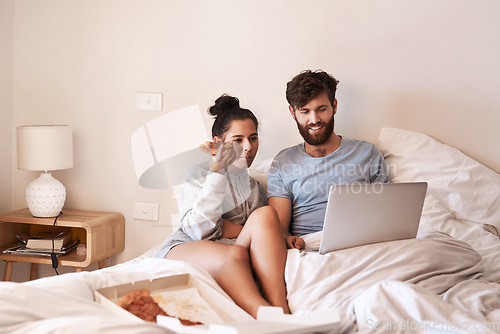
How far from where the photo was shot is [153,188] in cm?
249

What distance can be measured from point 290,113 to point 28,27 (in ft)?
4.60

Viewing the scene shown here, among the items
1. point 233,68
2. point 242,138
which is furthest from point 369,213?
point 233,68

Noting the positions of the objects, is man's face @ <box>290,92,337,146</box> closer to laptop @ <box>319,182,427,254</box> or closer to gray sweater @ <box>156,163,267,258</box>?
gray sweater @ <box>156,163,267,258</box>

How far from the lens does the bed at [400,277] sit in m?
1.02

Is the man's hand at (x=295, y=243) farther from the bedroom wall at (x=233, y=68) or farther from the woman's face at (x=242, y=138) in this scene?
the bedroom wall at (x=233, y=68)

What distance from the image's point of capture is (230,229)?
6.23 ft

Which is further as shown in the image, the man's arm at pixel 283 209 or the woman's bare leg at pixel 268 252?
the man's arm at pixel 283 209

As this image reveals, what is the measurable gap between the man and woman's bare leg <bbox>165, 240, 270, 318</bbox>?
0.46 metres

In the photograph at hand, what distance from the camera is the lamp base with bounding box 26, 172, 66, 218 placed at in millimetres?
2312

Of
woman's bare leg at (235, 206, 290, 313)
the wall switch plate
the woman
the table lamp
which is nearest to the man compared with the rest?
the woman

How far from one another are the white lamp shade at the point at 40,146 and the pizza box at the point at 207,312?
1.30 m

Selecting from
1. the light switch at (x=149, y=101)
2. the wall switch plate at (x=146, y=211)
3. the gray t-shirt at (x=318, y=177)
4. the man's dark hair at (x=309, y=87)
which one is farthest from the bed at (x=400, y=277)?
the light switch at (x=149, y=101)

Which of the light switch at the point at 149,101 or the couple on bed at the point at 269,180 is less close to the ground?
the light switch at the point at 149,101

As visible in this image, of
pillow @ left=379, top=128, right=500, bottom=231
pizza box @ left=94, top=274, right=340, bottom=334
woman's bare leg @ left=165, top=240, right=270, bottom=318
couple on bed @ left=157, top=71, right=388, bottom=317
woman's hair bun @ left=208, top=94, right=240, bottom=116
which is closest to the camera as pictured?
pizza box @ left=94, top=274, right=340, bottom=334
